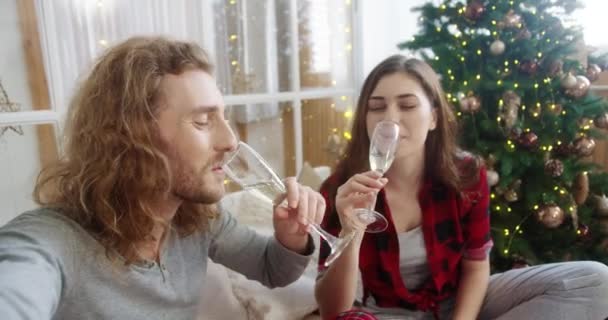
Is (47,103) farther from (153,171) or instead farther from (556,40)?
(556,40)

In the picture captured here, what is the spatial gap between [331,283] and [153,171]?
1.90 feet

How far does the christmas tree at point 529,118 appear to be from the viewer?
6.17 feet

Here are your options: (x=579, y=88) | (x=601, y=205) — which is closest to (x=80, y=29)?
(x=579, y=88)

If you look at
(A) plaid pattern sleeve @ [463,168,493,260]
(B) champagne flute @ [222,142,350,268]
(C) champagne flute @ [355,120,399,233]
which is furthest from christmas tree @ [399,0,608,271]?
(B) champagne flute @ [222,142,350,268]

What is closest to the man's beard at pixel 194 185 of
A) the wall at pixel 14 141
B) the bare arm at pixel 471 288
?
the bare arm at pixel 471 288

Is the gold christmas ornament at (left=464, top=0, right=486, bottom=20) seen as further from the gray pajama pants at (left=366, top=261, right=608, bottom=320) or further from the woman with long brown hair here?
the gray pajama pants at (left=366, top=261, right=608, bottom=320)

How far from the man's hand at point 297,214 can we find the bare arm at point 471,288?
53cm

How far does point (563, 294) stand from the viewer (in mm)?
1122

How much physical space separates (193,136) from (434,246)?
762 millimetres

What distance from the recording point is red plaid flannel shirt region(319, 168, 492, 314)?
3.96ft

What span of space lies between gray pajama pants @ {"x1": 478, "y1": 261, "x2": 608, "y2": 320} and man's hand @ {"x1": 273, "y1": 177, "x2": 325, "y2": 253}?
0.64 metres

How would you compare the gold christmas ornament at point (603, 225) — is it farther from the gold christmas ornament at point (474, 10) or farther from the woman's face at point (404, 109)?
the woman's face at point (404, 109)

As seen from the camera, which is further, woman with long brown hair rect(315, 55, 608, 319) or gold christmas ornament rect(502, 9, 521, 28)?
gold christmas ornament rect(502, 9, 521, 28)

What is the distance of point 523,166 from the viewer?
1.93m
